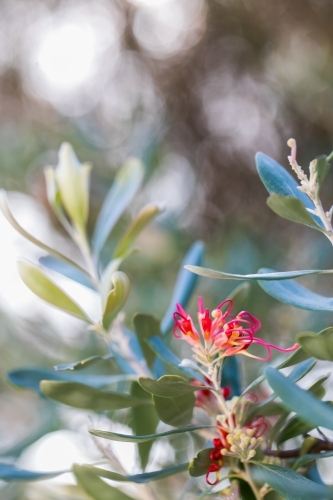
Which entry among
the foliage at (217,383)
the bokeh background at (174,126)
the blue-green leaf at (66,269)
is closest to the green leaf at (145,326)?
the foliage at (217,383)

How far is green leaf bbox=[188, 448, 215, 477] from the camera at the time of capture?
0.90ft

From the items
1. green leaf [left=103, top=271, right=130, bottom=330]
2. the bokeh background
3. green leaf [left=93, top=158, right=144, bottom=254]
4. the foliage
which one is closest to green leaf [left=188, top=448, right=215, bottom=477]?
the foliage

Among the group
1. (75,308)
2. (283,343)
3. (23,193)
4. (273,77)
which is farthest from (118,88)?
(75,308)

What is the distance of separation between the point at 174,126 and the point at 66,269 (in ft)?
4.35

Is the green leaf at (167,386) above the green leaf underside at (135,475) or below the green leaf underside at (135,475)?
above

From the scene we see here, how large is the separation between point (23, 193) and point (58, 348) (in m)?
0.46

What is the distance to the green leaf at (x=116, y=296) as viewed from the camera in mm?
309

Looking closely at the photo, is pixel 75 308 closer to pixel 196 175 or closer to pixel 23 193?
pixel 23 193

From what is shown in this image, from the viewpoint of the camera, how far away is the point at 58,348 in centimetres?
97

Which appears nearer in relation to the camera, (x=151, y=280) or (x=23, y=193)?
(x=151, y=280)

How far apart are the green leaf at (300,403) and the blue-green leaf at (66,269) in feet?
0.85

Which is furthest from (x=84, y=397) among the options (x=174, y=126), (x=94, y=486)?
(x=174, y=126)

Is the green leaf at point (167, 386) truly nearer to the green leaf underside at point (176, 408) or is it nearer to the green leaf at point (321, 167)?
the green leaf underside at point (176, 408)

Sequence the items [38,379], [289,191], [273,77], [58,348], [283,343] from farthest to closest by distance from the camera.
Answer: [273,77], [58,348], [283,343], [38,379], [289,191]
